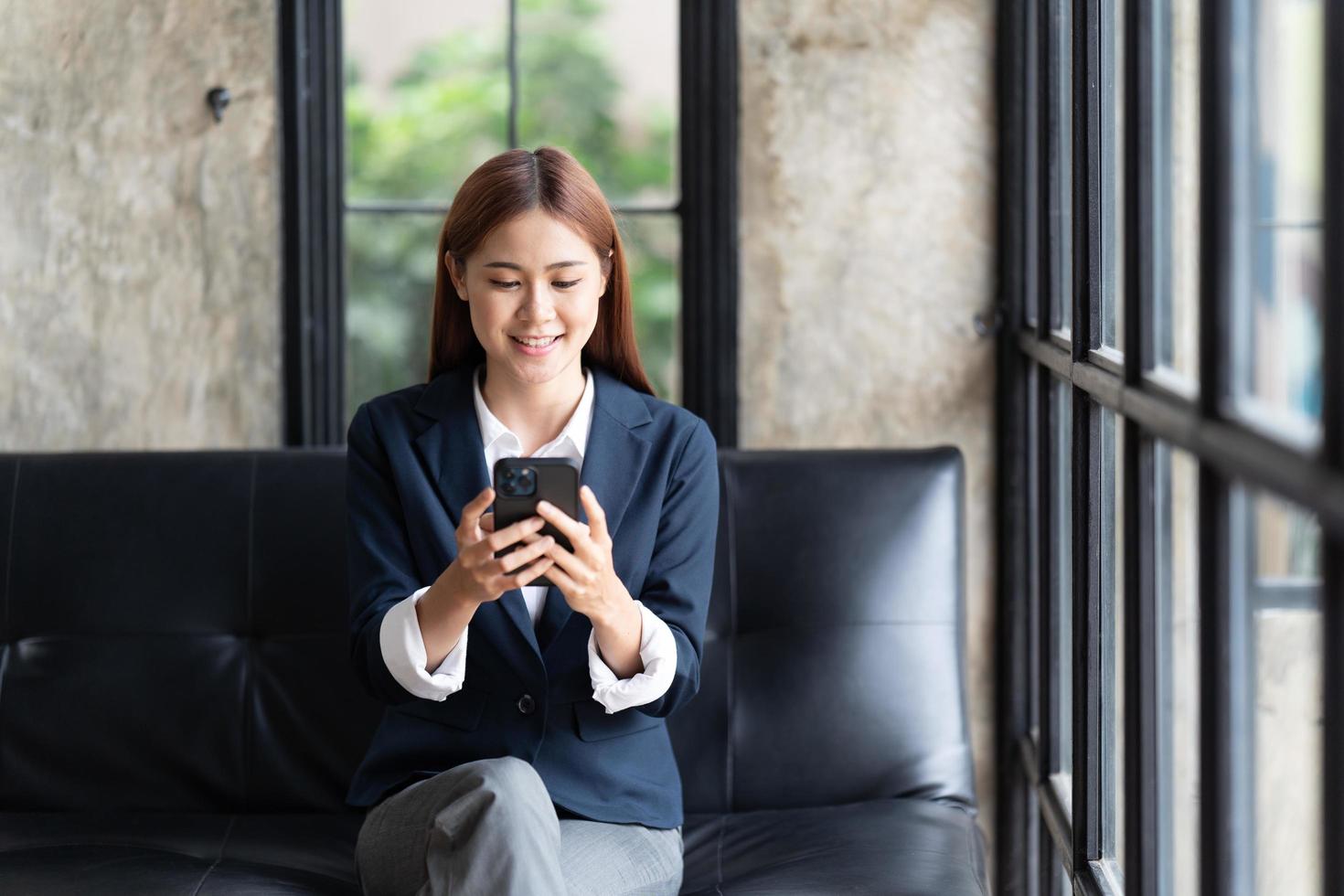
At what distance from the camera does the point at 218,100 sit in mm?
2682

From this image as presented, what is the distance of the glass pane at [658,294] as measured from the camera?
2.77m

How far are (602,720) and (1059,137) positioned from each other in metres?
1.07

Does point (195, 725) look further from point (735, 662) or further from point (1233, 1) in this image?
point (1233, 1)

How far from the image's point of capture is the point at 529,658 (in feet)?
5.99

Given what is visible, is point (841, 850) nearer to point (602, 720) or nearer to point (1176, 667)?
point (602, 720)

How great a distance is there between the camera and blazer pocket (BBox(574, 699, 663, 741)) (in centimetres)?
188

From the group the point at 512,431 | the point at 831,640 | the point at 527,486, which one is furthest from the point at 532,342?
the point at 831,640

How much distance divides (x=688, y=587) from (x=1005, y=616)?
1.01m

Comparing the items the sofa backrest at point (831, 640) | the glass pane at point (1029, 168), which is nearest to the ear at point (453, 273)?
the sofa backrest at point (831, 640)

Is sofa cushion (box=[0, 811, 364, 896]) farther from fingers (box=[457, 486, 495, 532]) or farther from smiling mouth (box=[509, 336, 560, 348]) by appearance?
smiling mouth (box=[509, 336, 560, 348])

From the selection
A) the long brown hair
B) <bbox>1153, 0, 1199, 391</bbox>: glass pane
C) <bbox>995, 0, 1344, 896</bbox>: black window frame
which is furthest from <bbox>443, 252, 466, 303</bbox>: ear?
<bbox>1153, 0, 1199, 391</bbox>: glass pane

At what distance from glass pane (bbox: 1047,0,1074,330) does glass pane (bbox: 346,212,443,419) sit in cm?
120

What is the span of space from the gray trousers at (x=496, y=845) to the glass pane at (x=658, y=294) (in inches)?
43.5

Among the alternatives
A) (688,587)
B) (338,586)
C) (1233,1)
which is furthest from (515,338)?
(1233,1)
